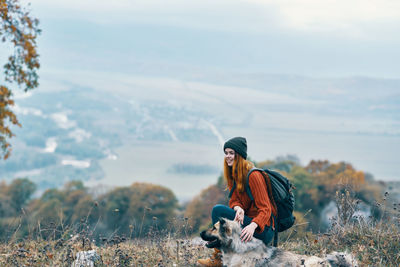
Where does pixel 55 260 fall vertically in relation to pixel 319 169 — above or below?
above

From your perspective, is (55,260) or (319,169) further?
(319,169)

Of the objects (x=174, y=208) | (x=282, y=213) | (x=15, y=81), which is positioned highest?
(x=15, y=81)

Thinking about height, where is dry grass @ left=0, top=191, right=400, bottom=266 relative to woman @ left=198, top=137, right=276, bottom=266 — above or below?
below

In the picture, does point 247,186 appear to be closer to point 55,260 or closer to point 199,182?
point 55,260

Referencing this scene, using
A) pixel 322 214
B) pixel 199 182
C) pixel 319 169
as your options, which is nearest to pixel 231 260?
pixel 322 214

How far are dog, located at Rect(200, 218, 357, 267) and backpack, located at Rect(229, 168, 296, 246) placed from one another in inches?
16.1

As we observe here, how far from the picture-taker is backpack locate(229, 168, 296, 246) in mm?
5051

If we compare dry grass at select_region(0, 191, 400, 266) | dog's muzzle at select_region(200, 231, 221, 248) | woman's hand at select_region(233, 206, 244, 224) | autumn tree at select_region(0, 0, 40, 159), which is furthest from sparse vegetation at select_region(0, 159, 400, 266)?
autumn tree at select_region(0, 0, 40, 159)

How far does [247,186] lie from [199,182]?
6935 inches

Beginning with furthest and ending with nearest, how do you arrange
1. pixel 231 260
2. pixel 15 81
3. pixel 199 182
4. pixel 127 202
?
pixel 199 182 < pixel 127 202 < pixel 15 81 < pixel 231 260

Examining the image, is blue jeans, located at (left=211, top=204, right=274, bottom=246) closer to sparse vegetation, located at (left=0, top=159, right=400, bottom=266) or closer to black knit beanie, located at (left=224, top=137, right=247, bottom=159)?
black knit beanie, located at (left=224, top=137, right=247, bottom=159)

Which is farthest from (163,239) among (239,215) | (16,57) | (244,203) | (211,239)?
(16,57)

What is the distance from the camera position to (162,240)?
641 cm

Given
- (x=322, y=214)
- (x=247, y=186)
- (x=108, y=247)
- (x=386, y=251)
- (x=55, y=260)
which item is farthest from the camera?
(x=322, y=214)
